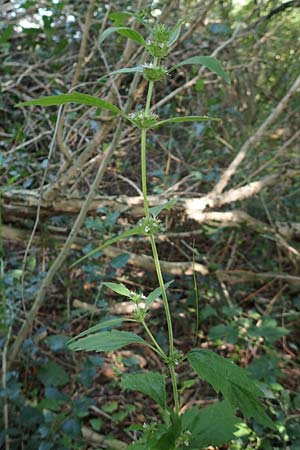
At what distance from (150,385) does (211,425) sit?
15 centimetres

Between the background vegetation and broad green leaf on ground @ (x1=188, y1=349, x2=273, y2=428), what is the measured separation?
0.63 meters

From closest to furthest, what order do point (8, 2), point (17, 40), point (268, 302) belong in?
1. point (8, 2)
2. point (268, 302)
3. point (17, 40)

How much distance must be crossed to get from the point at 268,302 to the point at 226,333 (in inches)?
22.5

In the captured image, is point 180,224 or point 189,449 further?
point 180,224

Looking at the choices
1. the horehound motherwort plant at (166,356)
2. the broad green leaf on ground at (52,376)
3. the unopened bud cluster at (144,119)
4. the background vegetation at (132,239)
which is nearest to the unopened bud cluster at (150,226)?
the horehound motherwort plant at (166,356)

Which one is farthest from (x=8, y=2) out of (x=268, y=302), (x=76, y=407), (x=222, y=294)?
(x=268, y=302)

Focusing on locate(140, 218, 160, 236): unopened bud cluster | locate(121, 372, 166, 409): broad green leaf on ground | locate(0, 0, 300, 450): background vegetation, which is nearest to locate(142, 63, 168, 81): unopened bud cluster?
locate(140, 218, 160, 236): unopened bud cluster

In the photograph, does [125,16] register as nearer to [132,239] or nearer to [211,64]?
[211,64]

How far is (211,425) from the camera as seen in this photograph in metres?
0.82

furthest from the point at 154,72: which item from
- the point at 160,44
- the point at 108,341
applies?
the point at 108,341

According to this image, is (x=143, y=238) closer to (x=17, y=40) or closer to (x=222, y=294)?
(x=222, y=294)

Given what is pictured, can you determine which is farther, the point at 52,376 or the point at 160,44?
the point at 52,376

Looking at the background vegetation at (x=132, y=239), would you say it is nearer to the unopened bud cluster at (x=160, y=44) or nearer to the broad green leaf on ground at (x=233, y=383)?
the unopened bud cluster at (x=160, y=44)

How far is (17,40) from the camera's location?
3.06m
